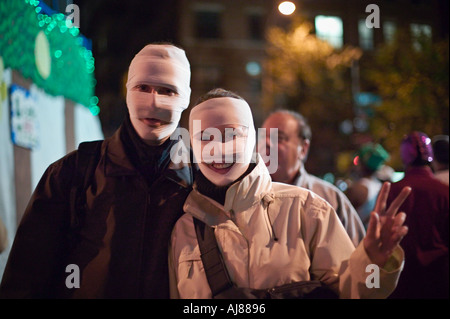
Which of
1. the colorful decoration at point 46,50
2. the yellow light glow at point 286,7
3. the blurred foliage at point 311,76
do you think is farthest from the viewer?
the blurred foliage at point 311,76

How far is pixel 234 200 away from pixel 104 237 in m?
0.68

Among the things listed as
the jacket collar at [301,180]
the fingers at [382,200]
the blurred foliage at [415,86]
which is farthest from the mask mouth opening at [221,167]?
the blurred foliage at [415,86]

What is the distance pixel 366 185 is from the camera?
5543 millimetres

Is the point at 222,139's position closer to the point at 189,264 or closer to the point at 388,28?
the point at 189,264

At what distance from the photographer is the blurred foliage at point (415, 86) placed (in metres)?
7.42

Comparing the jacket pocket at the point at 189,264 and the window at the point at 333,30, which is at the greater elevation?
the window at the point at 333,30

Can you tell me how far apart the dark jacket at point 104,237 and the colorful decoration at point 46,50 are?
1.41 metres

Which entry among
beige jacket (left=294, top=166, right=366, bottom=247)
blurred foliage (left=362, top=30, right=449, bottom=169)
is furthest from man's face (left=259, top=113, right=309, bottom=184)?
blurred foliage (left=362, top=30, right=449, bottom=169)

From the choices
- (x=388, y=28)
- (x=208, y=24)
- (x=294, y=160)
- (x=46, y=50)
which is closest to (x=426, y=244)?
(x=294, y=160)

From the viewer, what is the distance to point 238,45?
29.6 meters

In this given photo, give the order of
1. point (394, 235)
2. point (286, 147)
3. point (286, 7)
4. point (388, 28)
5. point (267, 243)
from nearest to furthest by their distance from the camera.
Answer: point (394, 235), point (267, 243), point (286, 7), point (286, 147), point (388, 28)

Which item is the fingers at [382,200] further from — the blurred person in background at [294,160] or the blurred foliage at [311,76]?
the blurred foliage at [311,76]

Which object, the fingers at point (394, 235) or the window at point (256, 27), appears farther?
the window at point (256, 27)

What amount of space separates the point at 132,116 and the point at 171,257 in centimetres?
78
